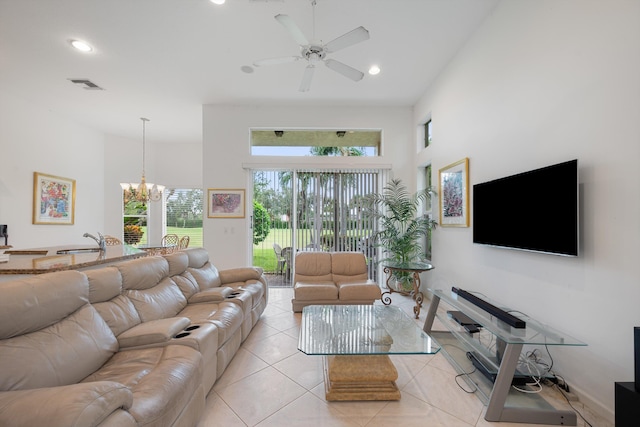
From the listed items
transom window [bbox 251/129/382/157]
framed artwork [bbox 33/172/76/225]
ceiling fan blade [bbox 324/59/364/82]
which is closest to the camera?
ceiling fan blade [bbox 324/59/364/82]

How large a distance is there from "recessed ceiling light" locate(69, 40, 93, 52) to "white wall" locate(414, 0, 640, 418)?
184 inches

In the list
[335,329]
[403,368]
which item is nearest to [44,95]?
[335,329]

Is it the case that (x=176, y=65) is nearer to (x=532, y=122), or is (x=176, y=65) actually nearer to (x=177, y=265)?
(x=177, y=265)

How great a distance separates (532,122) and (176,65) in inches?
170

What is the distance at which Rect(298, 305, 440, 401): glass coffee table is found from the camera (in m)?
1.92

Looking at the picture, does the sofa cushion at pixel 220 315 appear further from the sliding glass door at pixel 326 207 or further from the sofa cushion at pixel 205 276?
the sliding glass door at pixel 326 207

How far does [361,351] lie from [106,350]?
5.49ft

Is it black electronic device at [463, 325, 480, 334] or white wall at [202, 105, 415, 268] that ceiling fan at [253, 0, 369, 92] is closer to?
white wall at [202, 105, 415, 268]

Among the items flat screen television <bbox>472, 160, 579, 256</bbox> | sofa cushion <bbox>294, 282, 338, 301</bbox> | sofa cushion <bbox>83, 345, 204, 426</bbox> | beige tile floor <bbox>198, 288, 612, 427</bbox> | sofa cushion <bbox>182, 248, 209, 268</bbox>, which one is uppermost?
flat screen television <bbox>472, 160, 579, 256</bbox>

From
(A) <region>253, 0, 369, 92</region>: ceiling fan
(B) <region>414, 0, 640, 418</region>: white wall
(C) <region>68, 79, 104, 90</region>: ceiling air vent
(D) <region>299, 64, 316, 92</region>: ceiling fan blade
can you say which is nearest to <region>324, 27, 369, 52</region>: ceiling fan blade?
(A) <region>253, 0, 369, 92</region>: ceiling fan

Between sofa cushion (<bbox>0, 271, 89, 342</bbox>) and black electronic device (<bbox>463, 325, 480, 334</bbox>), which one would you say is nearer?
sofa cushion (<bbox>0, 271, 89, 342</bbox>)

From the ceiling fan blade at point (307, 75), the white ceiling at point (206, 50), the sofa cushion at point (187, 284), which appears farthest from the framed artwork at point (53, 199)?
the ceiling fan blade at point (307, 75)

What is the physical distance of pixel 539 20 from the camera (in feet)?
7.38

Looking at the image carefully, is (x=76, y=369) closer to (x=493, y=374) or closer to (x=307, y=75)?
(x=493, y=374)
